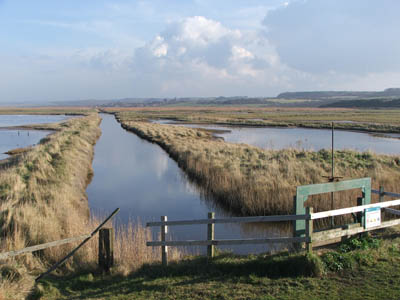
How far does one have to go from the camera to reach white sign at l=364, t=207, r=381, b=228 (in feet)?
26.3

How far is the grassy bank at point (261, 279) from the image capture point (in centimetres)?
622

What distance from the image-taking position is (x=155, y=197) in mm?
17766

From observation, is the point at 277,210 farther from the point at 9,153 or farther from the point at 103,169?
the point at 9,153

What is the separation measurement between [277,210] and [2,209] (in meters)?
9.10

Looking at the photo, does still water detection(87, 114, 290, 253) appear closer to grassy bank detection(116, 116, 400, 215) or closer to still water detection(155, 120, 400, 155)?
grassy bank detection(116, 116, 400, 215)

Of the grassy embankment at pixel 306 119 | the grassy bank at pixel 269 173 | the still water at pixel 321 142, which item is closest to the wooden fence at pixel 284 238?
the grassy bank at pixel 269 173

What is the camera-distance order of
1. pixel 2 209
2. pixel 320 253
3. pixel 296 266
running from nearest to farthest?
1. pixel 296 266
2. pixel 320 253
3. pixel 2 209

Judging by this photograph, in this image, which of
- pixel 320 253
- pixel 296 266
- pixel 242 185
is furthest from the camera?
pixel 242 185

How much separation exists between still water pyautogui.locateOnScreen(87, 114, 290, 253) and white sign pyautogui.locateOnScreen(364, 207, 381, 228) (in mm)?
2501

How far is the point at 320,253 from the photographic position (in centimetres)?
748

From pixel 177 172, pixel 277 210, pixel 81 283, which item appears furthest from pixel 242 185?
pixel 81 283

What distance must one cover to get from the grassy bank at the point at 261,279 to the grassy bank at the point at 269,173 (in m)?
6.00

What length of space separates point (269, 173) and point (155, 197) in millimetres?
5381

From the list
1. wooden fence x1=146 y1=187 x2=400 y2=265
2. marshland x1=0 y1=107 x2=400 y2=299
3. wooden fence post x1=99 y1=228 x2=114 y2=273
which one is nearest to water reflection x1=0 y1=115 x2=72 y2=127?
marshland x1=0 y1=107 x2=400 y2=299
